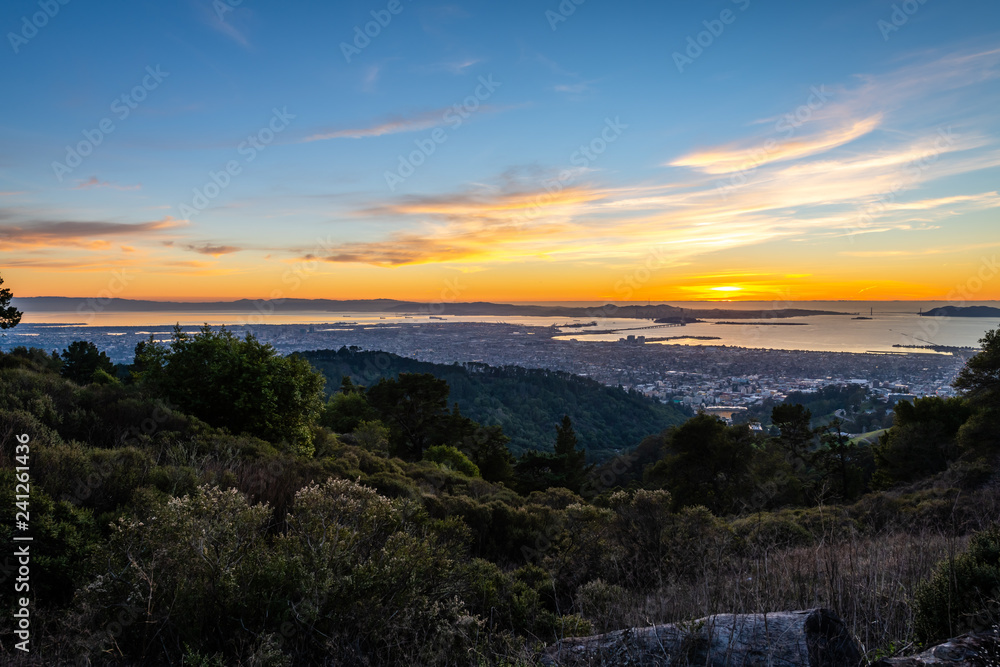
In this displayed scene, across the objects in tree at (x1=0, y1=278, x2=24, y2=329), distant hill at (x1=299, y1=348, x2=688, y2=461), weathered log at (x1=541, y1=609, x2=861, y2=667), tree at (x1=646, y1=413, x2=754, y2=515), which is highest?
tree at (x1=0, y1=278, x2=24, y2=329)

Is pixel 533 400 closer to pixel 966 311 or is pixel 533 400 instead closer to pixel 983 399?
pixel 983 399

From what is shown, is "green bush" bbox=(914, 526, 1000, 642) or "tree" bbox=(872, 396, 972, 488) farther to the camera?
"tree" bbox=(872, 396, 972, 488)

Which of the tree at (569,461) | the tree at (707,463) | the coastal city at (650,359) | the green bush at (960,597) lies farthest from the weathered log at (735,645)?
the coastal city at (650,359)

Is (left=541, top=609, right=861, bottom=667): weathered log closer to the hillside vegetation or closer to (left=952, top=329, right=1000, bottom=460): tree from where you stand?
the hillside vegetation

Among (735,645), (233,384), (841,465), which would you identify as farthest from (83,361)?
(841,465)

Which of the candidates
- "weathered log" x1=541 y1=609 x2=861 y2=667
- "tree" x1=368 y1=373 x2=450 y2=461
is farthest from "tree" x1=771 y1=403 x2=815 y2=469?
"weathered log" x1=541 y1=609 x2=861 y2=667

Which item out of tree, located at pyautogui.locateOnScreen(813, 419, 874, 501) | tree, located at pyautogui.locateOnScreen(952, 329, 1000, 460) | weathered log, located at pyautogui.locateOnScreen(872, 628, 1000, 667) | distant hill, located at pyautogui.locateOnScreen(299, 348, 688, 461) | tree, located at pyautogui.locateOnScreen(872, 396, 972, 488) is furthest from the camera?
distant hill, located at pyautogui.locateOnScreen(299, 348, 688, 461)
